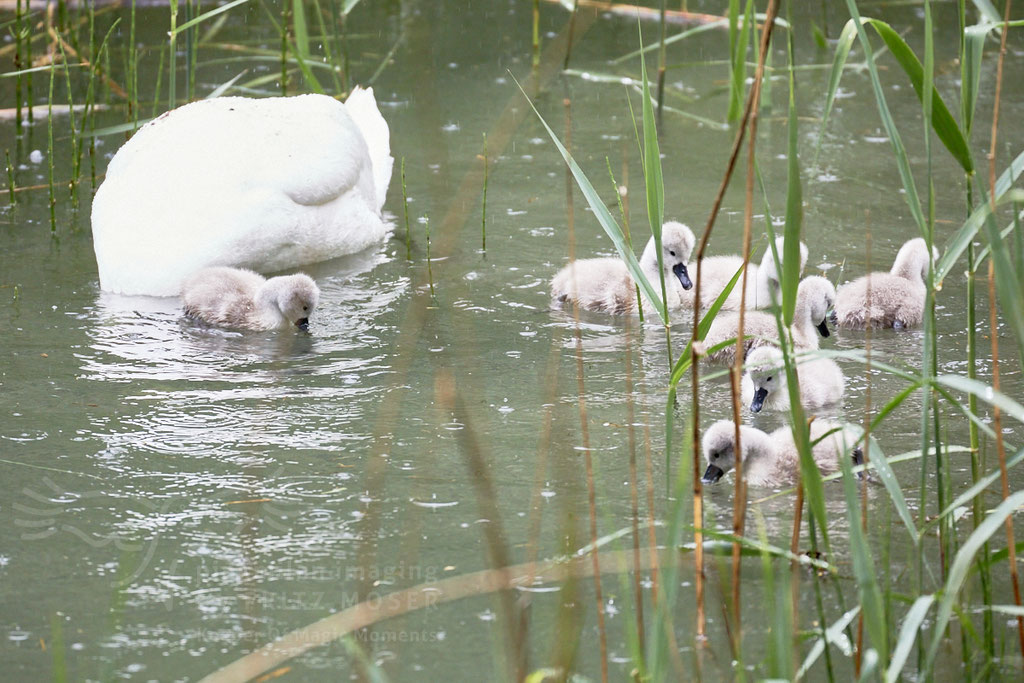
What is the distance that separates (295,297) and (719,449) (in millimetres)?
1606

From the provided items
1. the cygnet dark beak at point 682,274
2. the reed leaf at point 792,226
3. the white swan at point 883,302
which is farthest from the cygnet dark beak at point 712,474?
the cygnet dark beak at point 682,274

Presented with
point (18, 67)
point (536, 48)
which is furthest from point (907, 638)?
point (536, 48)

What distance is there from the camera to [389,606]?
Answer: 2721 millimetres

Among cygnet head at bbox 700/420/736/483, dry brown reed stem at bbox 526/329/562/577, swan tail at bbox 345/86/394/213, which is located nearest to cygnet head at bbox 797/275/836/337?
dry brown reed stem at bbox 526/329/562/577

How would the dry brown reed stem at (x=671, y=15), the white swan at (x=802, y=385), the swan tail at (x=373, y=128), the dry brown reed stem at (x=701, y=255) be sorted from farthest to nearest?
the dry brown reed stem at (x=671, y=15), the swan tail at (x=373, y=128), the white swan at (x=802, y=385), the dry brown reed stem at (x=701, y=255)

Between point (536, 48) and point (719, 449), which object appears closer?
point (719, 449)

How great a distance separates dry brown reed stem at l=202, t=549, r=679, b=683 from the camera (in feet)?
8.29

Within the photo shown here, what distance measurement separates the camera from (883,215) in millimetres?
5328

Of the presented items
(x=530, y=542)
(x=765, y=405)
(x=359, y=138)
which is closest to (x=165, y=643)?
(x=530, y=542)

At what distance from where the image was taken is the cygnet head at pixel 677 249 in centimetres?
460

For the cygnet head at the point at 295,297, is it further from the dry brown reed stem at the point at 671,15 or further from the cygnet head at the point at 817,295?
the dry brown reed stem at the point at 671,15

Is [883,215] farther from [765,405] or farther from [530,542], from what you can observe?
[530,542]

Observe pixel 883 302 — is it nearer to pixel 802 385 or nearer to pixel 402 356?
pixel 802 385

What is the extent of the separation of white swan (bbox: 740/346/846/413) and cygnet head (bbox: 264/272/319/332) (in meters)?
1.35
